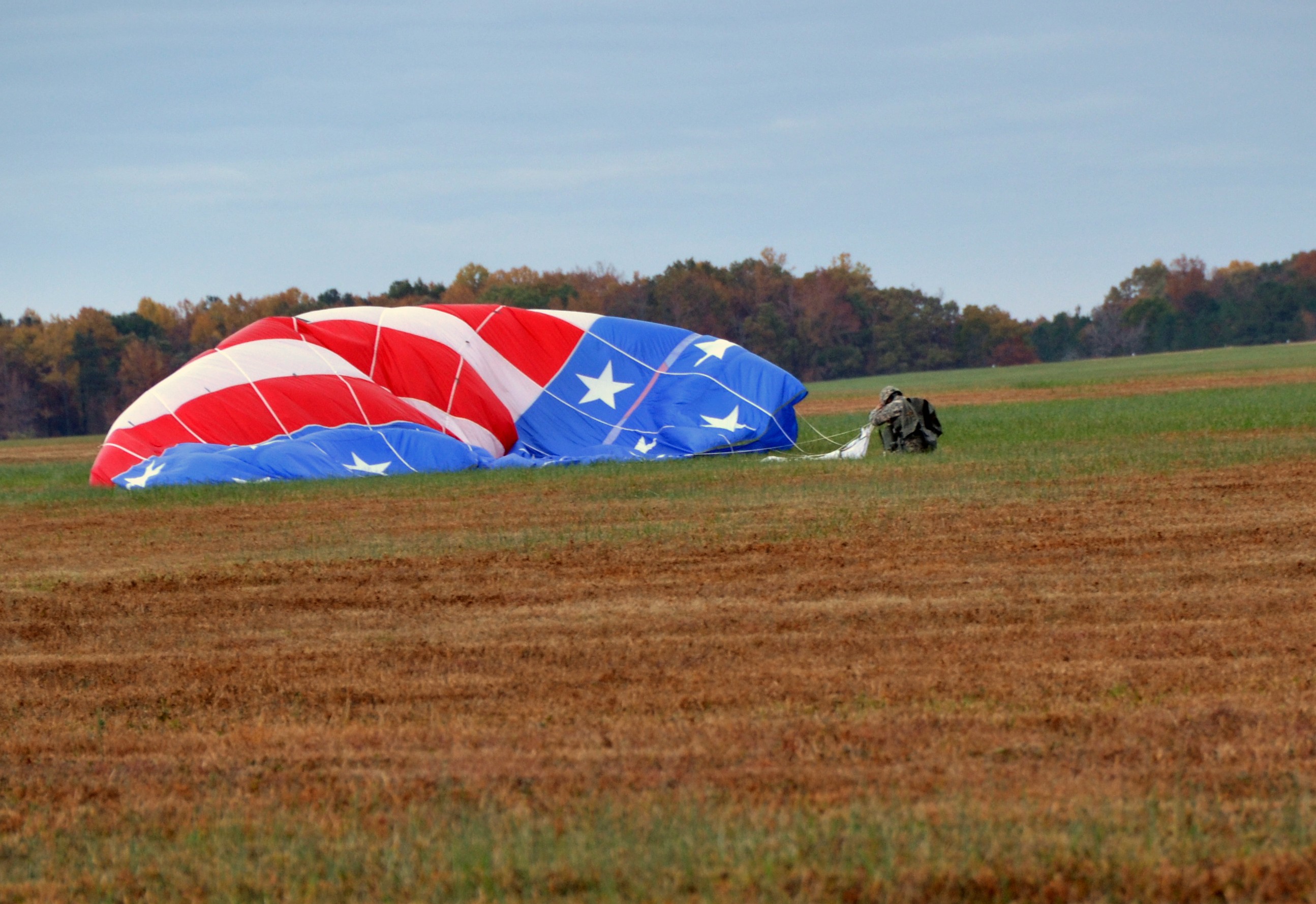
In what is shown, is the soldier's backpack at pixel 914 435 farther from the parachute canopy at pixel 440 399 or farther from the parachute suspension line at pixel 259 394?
the parachute suspension line at pixel 259 394

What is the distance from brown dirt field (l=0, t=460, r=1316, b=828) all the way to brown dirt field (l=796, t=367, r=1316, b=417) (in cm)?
2321

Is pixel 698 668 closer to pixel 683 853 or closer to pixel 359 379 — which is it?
pixel 683 853

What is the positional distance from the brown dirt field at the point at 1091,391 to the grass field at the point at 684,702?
73.4 feet

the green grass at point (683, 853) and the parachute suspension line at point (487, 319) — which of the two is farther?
the parachute suspension line at point (487, 319)

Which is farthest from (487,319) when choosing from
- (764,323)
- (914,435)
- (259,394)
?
(764,323)

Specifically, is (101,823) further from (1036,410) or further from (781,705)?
(1036,410)

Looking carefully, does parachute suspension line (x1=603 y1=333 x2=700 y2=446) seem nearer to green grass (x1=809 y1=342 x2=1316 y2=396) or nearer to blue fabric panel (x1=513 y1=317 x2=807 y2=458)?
blue fabric panel (x1=513 y1=317 x2=807 y2=458)

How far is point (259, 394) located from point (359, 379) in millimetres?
1408

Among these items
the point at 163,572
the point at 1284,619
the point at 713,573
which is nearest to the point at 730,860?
the point at 1284,619

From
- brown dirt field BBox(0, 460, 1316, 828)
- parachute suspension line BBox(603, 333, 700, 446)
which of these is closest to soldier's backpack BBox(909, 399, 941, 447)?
parachute suspension line BBox(603, 333, 700, 446)

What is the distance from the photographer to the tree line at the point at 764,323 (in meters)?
75.3

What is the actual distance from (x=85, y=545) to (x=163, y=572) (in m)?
2.41

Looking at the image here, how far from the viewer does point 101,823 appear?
14.1ft

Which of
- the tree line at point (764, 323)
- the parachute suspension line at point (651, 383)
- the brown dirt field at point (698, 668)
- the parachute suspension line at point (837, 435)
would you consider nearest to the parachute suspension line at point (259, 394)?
the parachute suspension line at point (651, 383)
